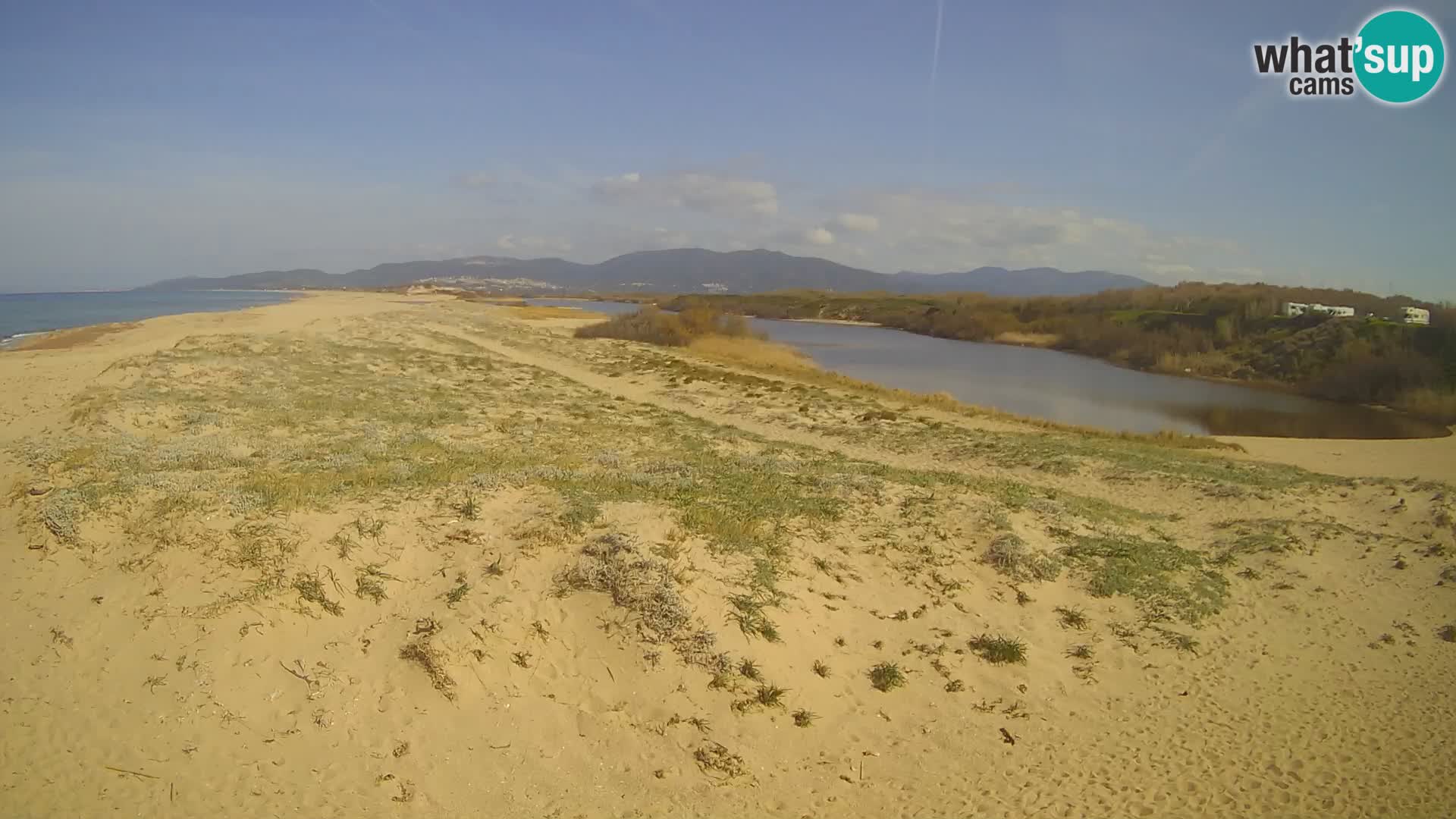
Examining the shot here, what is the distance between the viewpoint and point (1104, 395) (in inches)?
1411

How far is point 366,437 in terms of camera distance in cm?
1320

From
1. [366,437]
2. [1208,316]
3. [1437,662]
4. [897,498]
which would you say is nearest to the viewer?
[1437,662]

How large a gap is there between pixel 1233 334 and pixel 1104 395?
2043 cm

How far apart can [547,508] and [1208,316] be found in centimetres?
5888

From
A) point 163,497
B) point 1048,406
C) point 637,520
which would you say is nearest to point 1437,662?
point 637,520

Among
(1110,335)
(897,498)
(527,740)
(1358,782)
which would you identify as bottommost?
(1358,782)

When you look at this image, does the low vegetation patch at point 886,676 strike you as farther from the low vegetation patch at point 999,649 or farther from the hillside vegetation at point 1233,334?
the hillside vegetation at point 1233,334

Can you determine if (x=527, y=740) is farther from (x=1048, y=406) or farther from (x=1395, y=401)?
(x=1395, y=401)

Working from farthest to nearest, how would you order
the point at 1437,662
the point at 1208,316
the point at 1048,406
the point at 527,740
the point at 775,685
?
the point at 1208,316
the point at 1048,406
the point at 1437,662
the point at 775,685
the point at 527,740

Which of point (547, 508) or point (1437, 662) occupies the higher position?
point (547, 508)

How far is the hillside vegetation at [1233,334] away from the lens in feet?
110

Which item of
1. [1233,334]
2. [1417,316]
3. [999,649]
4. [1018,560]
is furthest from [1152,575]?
[1233,334]

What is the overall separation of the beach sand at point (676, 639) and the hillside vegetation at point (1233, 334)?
28315 millimetres

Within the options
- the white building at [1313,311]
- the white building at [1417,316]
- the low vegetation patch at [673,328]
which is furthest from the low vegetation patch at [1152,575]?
the white building at [1313,311]
